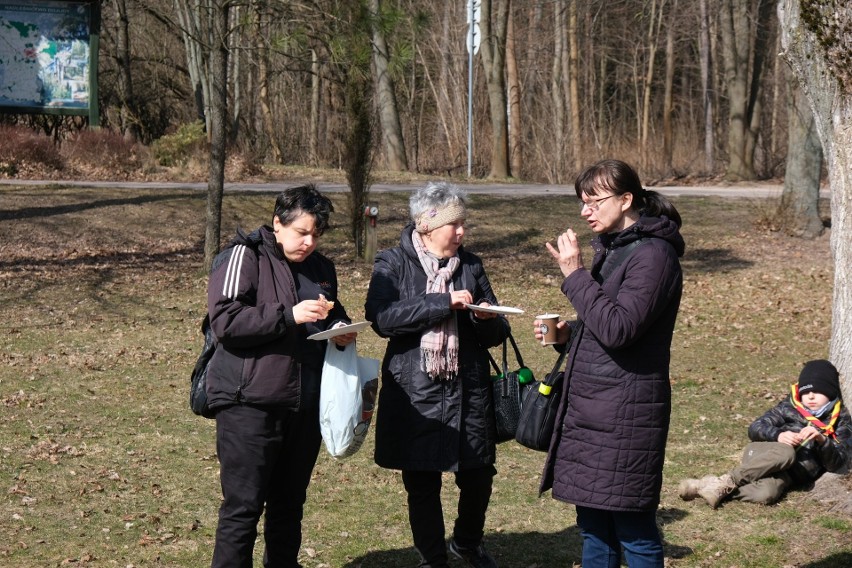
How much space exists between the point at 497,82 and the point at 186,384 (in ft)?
67.7

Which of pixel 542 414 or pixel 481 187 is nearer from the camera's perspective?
pixel 542 414

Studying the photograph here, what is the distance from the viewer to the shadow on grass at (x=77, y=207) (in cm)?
1623

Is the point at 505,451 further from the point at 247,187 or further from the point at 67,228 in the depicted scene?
the point at 247,187

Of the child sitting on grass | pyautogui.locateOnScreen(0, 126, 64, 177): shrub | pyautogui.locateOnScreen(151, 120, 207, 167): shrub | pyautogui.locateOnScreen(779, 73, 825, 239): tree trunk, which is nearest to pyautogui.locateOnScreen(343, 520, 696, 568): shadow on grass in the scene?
the child sitting on grass

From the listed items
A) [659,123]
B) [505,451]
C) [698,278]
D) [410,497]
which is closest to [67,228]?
[698,278]

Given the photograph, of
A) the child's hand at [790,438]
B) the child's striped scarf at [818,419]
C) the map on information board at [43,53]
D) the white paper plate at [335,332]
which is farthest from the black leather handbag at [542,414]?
the map on information board at [43,53]

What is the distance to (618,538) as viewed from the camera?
3.94 meters

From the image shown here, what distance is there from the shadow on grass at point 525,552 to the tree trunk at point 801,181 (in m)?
13.5

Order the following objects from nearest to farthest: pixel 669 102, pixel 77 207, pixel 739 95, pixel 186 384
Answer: pixel 186 384
pixel 77 207
pixel 739 95
pixel 669 102

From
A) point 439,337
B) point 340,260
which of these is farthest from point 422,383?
point 340,260

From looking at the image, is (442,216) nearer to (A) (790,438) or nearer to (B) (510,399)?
(B) (510,399)

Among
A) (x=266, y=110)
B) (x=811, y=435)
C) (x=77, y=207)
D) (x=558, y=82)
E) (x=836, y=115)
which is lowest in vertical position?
(x=811, y=435)

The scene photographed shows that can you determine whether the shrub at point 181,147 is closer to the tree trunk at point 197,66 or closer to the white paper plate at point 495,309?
the tree trunk at point 197,66

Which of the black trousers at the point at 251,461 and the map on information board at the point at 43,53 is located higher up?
the map on information board at the point at 43,53
